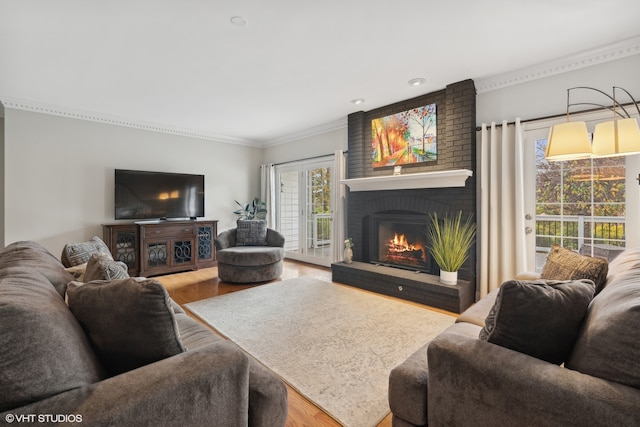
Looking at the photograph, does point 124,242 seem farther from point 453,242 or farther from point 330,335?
point 453,242

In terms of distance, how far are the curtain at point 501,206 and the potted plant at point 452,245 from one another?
170 millimetres

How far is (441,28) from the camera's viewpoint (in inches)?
92.5

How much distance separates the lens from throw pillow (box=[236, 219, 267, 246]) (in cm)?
476

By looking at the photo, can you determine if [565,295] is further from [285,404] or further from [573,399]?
[285,404]

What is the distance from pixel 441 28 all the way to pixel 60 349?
2.94 meters

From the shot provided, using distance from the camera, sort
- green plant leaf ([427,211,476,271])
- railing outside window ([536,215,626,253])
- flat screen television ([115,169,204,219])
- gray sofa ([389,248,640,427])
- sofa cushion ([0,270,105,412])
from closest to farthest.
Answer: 1. sofa cushion ([0,270,105,412])
2. gray sofa ([389,248,640,427])
3. railing outside window ([536,215,626,253])
4. green plant leaf ([427,211,476,271])
5. flat screen television ([115,169,204,219])

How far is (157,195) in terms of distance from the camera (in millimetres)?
4867

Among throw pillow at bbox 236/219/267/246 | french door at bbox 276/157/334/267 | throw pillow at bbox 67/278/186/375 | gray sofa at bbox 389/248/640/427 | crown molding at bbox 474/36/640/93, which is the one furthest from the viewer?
french door at bbox 276/157/334/267

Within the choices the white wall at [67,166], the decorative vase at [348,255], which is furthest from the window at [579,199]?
the white wall at [67,166]

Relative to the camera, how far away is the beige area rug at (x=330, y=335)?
1.75 m

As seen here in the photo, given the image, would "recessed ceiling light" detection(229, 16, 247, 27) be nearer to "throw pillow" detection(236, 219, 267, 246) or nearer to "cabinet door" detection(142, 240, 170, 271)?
"throw pillow" detection(236, 219, 267, 246)

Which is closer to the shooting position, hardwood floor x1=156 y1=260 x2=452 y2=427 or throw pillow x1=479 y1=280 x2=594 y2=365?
throw pillow x1=479 y1=280 x2=594 y2=365

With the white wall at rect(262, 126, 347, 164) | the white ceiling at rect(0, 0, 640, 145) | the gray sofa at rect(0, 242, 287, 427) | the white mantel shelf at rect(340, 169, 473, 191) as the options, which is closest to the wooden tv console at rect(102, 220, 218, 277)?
the white ceiling at rect(0, 0, 640, 145)

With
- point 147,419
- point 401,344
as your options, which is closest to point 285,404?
point 147,419
